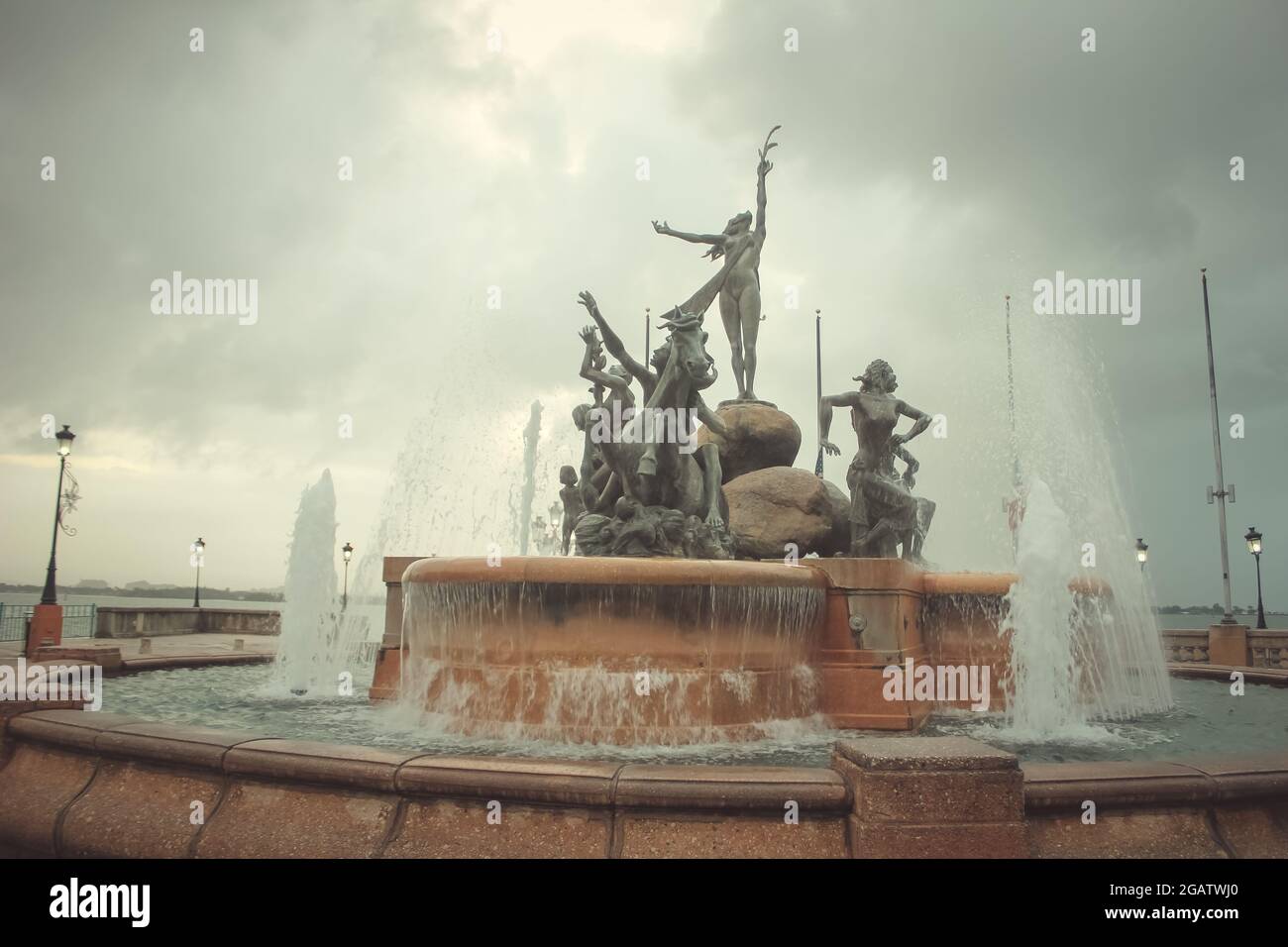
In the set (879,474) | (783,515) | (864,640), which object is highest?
(879,474)

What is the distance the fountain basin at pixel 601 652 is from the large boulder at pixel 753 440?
575cm

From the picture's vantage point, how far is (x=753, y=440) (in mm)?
13266

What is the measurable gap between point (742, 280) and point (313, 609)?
27.5 ft

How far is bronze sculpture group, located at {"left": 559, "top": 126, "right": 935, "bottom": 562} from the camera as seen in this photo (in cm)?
924

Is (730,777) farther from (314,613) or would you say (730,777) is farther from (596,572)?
(314,613)

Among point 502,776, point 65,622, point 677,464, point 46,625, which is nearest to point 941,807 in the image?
point 502,776

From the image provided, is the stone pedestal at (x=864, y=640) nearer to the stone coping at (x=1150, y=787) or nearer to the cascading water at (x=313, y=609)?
the stone coping at (x=1150, y=787)

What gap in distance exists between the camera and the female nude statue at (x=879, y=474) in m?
10.6

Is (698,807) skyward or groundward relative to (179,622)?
skyward

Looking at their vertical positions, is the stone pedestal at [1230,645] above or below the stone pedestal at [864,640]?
below

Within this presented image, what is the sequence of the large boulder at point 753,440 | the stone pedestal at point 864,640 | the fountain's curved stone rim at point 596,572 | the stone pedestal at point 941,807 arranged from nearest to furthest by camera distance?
the stone pedestal at point 941,807
the fountain's curved stone rim at point 596,572
the stone pedestal at point 864,640
the large boulder at point 753,440

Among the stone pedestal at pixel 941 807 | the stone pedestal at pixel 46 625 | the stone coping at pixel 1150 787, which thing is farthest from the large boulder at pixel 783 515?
the stone pedestal at pixel 46 625
